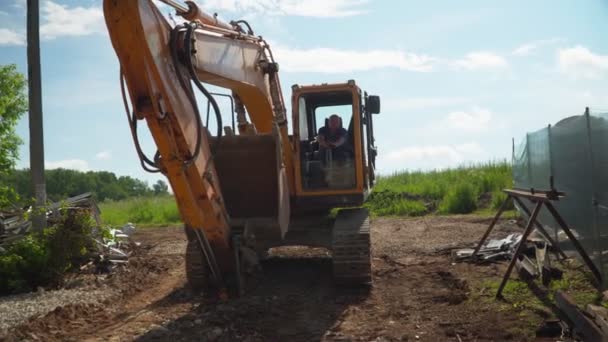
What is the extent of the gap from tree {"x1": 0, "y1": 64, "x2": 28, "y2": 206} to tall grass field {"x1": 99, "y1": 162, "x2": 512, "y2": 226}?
600 centimetres

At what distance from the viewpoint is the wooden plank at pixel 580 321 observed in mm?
4551

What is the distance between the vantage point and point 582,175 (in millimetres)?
7004

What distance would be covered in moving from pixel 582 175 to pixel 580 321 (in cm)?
261

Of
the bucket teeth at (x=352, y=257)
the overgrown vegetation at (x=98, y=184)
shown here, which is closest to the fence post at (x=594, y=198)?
the bucket teeth at (x=352, y=257)

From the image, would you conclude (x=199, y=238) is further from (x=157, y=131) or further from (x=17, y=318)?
(x=17, y=318)

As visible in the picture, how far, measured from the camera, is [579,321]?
4973 millimetres

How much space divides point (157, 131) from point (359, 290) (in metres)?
3.64

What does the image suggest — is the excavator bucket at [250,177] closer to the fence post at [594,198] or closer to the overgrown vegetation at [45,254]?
the overgrown vegetation at [45,254]

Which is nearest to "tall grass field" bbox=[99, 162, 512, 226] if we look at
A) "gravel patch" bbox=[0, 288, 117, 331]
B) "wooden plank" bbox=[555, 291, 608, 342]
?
"gravel patch" bbox=[0, 288, 117, 331]

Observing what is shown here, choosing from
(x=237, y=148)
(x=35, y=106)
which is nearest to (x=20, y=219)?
(x=35, y=106)

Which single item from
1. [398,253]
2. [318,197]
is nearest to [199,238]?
[318,197]

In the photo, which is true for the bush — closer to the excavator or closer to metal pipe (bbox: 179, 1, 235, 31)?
the excavator

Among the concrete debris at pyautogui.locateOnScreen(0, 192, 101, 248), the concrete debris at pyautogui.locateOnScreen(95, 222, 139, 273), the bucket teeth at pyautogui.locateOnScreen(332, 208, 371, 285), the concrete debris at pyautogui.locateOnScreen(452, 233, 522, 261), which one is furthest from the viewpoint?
the concrete debris at pyautogui.locateOnScreen(95, 222, 139, 273)

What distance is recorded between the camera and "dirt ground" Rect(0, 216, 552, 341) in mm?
5629
